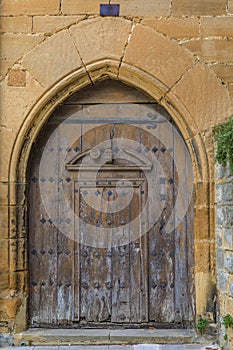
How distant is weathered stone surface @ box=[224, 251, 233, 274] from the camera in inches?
160

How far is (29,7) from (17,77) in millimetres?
660

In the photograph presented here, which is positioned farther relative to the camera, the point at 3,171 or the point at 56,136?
the point at 56,136

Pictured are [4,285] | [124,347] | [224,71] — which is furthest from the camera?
[224,71]

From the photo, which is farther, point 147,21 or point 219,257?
point 147,21

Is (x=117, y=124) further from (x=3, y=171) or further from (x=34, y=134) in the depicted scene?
(x=3, y=171)

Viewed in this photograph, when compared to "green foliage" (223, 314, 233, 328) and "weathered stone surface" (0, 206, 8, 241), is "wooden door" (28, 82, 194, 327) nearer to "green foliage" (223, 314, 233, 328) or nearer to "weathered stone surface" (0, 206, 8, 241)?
"weathered stone surface" (0, 206, 8, 241)

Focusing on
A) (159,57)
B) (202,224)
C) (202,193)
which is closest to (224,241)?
(202,224)

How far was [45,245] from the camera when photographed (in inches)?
187

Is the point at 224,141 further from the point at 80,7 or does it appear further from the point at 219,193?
the point at 80,7

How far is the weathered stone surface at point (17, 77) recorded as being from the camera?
4621 mm

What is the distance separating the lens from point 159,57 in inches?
182

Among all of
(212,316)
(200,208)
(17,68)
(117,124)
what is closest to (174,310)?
(212,316)

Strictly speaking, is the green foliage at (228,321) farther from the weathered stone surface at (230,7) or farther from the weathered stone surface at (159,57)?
the weathered stone surface at (230,7)

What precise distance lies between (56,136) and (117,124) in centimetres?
59
